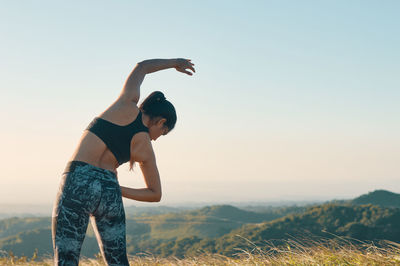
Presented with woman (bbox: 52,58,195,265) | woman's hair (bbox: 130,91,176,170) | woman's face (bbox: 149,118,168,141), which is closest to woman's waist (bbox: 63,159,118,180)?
woman (bbox: 52,58,195,265)

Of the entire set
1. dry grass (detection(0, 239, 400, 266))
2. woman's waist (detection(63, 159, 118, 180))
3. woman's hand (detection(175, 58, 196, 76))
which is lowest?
dry grass (detection(0, 239, 400, 266))

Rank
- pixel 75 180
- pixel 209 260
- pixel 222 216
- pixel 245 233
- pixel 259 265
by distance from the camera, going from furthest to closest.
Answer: pixel 222 216 < pixel 245 233 < pixel 209 260 < pixel 259 265 < pixel 75 180

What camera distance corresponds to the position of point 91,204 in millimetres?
2959

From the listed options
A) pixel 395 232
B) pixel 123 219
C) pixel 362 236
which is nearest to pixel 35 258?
pixel 123 219

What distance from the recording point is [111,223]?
3125mm

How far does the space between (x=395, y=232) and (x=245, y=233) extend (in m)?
37.0

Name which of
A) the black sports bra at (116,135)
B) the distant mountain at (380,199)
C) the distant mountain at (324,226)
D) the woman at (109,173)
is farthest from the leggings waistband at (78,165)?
the distant mountain at (380,199)

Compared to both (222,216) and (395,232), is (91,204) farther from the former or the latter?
(222,216)

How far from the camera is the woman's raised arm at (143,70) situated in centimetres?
328

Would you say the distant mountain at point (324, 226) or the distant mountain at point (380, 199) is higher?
the distant mountain at point (380, 199)

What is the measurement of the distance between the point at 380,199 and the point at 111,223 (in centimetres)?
20092

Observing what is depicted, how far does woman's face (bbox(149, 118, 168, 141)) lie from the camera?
3.30 meters

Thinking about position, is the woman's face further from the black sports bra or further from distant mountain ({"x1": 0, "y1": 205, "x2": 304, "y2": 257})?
distant mountain ({"x1": 0, "y1": 205, "x2": 304, "y2": 257})

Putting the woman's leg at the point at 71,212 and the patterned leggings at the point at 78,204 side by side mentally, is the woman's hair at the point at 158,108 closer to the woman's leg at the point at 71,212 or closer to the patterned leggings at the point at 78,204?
the patterned leggings at the point at 78,204
